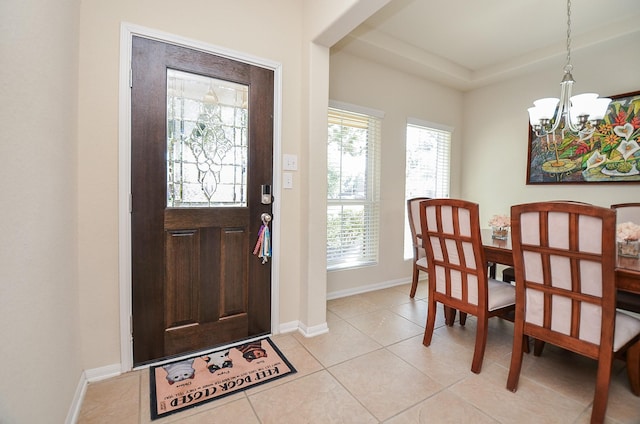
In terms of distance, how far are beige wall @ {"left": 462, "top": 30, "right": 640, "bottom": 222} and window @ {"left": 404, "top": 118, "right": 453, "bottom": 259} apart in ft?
1.29

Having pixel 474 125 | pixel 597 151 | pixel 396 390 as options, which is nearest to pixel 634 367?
pixel 396 390

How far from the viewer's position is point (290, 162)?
228 cm

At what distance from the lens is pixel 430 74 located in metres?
3.63

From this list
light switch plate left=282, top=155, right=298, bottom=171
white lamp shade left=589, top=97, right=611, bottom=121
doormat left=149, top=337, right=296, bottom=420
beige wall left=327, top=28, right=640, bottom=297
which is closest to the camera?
doormat left=149, top=337, right=296, bottom=420

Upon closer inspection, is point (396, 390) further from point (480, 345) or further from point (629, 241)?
point (629, 241)

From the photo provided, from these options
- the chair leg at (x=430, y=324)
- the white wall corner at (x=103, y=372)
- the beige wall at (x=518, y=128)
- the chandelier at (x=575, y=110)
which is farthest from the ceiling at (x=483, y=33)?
the white wall corner at (x=103, y=372)

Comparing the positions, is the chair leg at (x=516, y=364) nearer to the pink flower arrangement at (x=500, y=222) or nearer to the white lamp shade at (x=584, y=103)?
the pink flower arrangement at (x=500, y=222)

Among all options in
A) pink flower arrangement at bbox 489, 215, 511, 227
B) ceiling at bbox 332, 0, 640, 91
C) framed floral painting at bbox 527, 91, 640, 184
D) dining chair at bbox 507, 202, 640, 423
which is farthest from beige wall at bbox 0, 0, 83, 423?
framed floral painting at bbox 527, 91, 640, 184

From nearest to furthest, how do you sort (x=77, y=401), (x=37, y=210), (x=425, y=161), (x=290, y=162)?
(x=37, y=210)
(x=77, y=401)
(x=290, y=162)
(x=425, y=161)

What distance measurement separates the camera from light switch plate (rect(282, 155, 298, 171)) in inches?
88.7

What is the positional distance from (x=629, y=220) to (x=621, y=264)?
129cm

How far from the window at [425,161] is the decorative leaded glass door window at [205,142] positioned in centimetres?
238

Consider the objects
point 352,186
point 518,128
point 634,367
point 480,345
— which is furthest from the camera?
point 518,128

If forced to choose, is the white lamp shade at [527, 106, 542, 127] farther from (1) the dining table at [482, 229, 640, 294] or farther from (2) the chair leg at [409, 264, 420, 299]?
(2) the chair leg at [409, 264, 420, 299]
